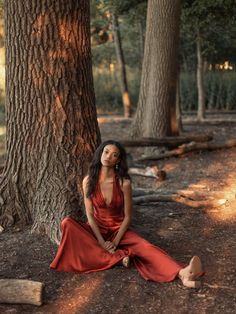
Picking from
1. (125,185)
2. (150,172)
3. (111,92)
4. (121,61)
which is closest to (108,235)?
(125,185)

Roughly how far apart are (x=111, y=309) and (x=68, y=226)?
879mm

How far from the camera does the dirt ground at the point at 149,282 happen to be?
13.2 feet

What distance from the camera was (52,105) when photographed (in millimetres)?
5281

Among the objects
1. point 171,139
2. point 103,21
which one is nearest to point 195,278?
point 171,139

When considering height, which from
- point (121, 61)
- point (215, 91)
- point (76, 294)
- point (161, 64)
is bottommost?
point (76, 294)

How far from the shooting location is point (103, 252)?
15.3 ft

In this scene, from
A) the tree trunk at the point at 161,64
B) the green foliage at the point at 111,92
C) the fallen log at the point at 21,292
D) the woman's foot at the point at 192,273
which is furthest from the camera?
the green foliage at the point at 111,92

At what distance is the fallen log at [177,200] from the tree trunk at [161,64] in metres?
4.11

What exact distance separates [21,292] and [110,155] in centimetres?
144

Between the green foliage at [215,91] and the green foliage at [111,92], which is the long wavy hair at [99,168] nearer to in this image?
the green foliage at [215,91]

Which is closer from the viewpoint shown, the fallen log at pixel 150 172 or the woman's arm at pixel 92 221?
the woman's arm at pixel 92 221

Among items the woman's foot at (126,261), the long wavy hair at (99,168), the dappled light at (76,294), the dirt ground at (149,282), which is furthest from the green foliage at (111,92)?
the dappled light at (76,294)

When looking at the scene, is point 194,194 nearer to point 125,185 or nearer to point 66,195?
point 66,195

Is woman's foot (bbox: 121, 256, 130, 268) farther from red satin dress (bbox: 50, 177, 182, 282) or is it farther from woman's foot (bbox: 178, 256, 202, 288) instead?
woman's foot (bbox: 178, 256, 202, 288)
